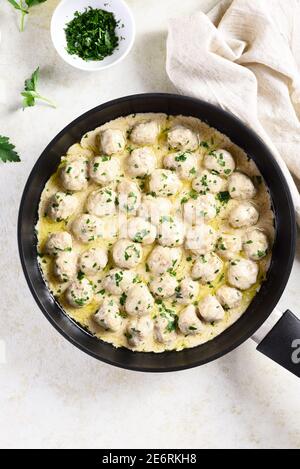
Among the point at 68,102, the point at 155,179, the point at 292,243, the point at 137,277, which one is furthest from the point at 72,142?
the point at 292,243

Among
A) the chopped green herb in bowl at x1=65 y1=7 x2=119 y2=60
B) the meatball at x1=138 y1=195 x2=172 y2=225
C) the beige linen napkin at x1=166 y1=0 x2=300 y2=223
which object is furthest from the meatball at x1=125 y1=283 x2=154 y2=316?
the chopped green herb in bowl at x1=65 y1=7 x2=119 y2=60

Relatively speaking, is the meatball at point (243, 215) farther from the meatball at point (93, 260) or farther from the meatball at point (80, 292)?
the meatball at point (80, 292)

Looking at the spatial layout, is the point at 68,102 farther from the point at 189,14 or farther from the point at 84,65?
the point at 189,14

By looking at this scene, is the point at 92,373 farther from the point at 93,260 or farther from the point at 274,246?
the point at 274,246

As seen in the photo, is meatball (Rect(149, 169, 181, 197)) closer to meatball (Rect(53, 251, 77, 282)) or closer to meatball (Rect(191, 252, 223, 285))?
meatball (Rect(191, 252, 223, 285))

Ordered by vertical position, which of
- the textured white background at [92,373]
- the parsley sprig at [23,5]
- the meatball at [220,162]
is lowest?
the textured white background at [92,373]

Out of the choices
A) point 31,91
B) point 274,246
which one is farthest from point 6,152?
point 274,246

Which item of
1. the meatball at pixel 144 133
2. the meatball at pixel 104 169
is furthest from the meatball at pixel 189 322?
the meatball at pixel 144 133

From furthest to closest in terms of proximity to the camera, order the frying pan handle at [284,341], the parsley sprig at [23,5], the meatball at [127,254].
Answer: the parsley sprig at [23,5] → the meatball at [127,254] → the frying pan handle at [284,341]
